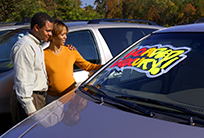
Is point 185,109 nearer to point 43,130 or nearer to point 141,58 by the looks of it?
point 141,58

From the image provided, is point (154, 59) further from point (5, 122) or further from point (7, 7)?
point (7, 7)

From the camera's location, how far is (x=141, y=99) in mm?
1821

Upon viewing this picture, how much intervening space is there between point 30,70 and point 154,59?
1216mm

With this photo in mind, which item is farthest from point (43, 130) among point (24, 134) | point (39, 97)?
point (39, 97)

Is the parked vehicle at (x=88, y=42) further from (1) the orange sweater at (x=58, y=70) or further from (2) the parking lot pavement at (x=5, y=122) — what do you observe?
(2) the parking lot pavement at (x=5, y=122)

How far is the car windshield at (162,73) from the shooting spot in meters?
2.00

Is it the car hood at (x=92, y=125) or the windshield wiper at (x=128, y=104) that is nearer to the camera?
the car hood at (x=92, y=125)

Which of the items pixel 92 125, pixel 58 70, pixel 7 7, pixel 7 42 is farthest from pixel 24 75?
pixel 7 7

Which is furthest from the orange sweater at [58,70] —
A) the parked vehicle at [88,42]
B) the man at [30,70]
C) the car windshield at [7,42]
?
the car windshield at [7,42]

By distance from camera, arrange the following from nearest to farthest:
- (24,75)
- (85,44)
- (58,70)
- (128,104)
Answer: (128,104) < (24,75) < (58,70) < (85,44)

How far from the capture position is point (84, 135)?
1.44 m

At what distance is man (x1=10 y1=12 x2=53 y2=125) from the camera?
2076 mm

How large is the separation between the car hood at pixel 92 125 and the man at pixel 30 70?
0.30m

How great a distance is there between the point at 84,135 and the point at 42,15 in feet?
4.47
